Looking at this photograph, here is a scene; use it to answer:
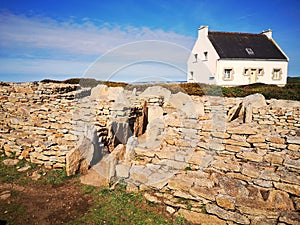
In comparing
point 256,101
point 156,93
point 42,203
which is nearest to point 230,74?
point 256,101

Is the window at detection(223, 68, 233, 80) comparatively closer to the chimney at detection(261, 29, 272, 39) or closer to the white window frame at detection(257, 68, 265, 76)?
the white window frame at detection(257, 68, 265, 76)

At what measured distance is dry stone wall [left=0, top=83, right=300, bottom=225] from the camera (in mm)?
3611

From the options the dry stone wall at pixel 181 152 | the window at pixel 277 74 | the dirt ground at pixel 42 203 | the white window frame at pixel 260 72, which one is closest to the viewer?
the dry stone wall at pixel 181 152

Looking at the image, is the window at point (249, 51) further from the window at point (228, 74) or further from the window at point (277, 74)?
the window at point (277, 74)

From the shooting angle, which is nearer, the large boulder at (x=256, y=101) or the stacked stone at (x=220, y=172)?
the stacked stone at (x=220, y=172)

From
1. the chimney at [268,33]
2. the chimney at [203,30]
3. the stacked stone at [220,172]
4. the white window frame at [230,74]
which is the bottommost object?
the stacked stone at [220,172]

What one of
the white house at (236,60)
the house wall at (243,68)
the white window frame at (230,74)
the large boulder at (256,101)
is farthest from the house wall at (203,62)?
the large boulder at (256,101)

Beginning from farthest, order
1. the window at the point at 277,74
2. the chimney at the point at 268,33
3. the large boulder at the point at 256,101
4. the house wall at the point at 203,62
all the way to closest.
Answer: the chimney at the point at 268,33 → the window at the point at 277,74 → the house wall at the point at 203,62 → the large boulder at the point at 256,101

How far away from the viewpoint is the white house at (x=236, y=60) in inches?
942

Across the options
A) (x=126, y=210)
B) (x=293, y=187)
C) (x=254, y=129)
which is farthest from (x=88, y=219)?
(x=254, y=129)

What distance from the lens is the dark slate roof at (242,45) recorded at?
24325 millimetres

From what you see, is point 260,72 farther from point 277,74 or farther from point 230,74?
point 230,74

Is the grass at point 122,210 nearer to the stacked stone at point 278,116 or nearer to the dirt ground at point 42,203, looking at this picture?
the dirt ground at point 42,203

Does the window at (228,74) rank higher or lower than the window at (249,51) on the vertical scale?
lower
